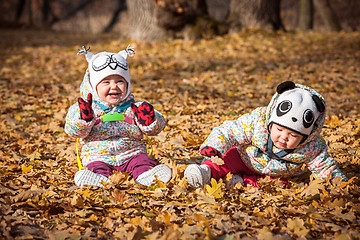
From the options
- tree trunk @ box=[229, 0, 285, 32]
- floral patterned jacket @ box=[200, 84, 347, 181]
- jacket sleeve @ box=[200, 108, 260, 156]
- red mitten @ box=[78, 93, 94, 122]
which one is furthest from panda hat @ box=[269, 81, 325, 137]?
tree trunk @ box=[229, 0, 285, 32]

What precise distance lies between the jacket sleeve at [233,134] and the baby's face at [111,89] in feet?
2.96

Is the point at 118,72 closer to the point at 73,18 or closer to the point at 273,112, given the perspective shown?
the point at 273,112

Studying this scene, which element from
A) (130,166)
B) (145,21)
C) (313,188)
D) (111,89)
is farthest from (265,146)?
(145,21)

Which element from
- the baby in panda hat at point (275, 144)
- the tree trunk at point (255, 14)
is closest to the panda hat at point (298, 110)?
the baby in panda hat at point (275, 144)

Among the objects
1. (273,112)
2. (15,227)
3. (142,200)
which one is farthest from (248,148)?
(15,227)

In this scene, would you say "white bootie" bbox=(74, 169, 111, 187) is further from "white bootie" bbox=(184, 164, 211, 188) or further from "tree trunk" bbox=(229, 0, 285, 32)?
"tree trunk" bbox=(229, 0, 285, 32)

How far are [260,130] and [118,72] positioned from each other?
137cm

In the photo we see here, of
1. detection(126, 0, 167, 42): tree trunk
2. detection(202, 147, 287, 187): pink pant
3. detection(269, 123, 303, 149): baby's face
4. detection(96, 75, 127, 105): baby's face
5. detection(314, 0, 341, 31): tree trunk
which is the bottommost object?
detection(202, 147, 287, 187): pink pant

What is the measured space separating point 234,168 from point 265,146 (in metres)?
0.40

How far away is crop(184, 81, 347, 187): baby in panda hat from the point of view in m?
2.76

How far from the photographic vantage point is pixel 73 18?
28891 millimetres

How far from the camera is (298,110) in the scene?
271cm

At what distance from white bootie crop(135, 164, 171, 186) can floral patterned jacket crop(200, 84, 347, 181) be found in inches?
16.1

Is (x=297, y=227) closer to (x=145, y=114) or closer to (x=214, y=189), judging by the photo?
(x=214, y=189)
